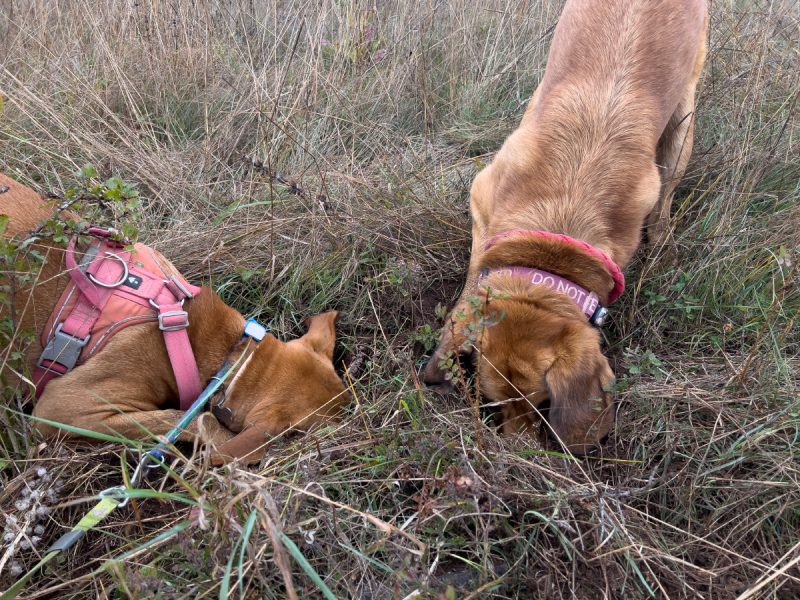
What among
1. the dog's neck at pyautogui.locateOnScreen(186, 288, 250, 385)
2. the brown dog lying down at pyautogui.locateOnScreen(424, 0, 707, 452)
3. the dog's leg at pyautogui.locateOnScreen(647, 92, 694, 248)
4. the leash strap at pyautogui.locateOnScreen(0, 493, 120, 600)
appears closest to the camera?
the leash strap at pyautogui.locateOnScreen(0, 493, 120, 600)

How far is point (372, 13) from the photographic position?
500cm

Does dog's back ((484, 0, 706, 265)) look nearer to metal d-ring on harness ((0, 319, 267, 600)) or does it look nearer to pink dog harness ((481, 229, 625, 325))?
pink dog harness ((481, 229, 625, 325))

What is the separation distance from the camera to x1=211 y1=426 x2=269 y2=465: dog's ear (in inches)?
91.7

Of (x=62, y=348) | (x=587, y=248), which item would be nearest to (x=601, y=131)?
(x=587, y=248)

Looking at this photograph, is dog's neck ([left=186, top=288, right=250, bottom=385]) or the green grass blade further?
dog's neck ([left=186, top=288, right=250, bottom=385])

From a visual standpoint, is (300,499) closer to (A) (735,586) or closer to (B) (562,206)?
(A) (735,586)

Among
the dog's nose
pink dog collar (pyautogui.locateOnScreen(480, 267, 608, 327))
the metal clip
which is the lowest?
the dog's nose

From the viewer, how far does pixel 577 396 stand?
240 cm

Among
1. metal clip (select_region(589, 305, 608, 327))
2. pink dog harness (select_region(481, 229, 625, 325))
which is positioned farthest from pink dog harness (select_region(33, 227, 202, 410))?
metal clip (select_region(589, 305, 608, 327))

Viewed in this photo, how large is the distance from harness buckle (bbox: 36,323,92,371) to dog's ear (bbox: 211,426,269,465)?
77cm

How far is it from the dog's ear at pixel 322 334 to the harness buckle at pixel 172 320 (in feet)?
1.83

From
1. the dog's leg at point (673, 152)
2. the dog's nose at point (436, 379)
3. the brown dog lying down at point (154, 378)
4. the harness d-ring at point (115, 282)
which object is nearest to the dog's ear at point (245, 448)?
the brown dog lying down at point (154, 378)

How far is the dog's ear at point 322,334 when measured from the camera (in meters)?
2.87

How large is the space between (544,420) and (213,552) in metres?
1.31
